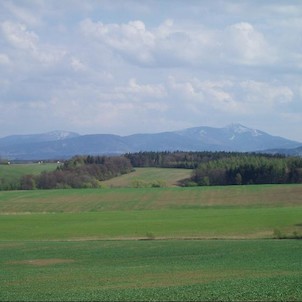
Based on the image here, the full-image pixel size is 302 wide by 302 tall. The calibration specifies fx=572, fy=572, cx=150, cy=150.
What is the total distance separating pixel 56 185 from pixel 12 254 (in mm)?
84025

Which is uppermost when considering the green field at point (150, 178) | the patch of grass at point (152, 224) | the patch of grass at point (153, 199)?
the green field at point (150, 178)

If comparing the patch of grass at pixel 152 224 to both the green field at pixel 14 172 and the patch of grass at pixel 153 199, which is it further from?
the green field at pixel 14 172

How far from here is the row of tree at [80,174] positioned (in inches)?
4860

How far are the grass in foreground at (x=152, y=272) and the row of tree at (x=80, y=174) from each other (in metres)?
77.3

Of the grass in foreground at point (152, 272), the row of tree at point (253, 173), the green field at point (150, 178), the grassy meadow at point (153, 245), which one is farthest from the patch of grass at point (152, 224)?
the green field at point (150, 178)

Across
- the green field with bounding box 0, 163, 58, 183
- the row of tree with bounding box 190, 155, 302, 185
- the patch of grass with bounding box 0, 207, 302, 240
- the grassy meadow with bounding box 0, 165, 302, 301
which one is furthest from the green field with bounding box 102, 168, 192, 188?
the patch of grass with bounding box 0, 207, 302, 240

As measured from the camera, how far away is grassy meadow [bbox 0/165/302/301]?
2081 cm

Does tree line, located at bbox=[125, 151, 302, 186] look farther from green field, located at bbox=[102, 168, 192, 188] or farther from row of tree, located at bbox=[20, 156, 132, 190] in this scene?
row of tree, located at bbox=[20, 156, 132, 190]

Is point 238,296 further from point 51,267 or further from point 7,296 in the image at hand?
point 51,267

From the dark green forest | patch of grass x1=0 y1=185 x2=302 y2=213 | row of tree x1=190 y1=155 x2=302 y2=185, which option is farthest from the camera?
the dark green forest

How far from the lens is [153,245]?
44.3m

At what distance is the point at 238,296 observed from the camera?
58.1ft

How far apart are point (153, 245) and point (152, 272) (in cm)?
1642

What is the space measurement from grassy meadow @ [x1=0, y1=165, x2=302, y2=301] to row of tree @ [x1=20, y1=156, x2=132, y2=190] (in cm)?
2275
